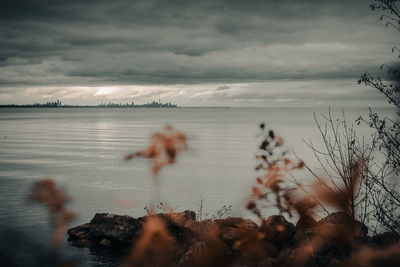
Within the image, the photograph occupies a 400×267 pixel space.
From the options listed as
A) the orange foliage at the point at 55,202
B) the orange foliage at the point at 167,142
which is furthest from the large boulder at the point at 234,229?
the orange foliage at the point at 55,202

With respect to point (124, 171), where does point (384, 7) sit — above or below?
above

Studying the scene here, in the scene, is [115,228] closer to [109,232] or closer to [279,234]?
[109,232]

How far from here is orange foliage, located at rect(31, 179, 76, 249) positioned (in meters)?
24.8

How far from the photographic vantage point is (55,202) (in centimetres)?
3509

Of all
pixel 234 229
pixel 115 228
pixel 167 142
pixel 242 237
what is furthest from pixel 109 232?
pixel 167 142

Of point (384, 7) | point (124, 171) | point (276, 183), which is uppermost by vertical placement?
point (384, 7)

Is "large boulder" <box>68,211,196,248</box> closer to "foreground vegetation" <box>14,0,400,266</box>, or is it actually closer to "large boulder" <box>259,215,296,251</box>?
"foreground vegetation" <box>14,0,400,266</box>

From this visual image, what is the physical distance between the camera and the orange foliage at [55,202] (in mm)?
24828

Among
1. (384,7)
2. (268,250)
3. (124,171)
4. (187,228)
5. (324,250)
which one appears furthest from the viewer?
(124,171)

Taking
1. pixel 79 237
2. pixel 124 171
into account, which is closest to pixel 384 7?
pixel 79 237

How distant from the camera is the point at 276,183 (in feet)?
A: 36.4

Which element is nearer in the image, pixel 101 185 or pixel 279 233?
pixel 279 233

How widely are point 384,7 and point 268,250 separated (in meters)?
11.8

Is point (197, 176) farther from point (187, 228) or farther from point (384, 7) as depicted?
point (384, 7)
